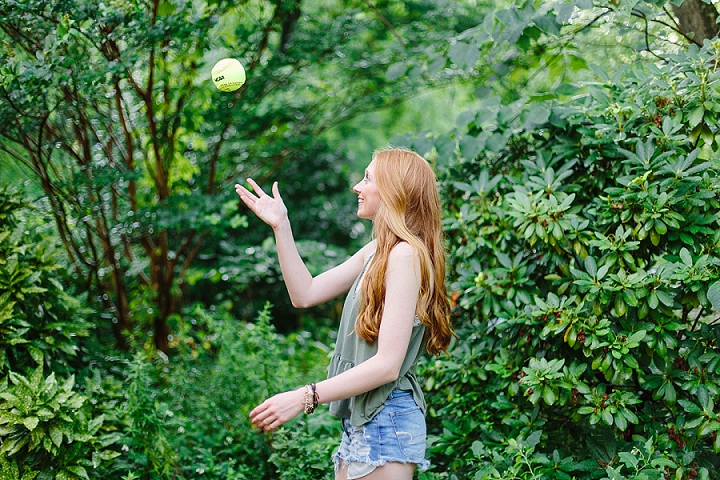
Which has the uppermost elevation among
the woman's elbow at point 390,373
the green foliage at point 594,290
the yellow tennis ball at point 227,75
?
the yellow tennis ball at point 227,75

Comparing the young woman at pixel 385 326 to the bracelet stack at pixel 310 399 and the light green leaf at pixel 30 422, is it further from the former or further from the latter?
the light green leaf at pixel 30 422

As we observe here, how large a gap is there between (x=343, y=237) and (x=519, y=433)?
402 centimetres

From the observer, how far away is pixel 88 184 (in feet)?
11.0

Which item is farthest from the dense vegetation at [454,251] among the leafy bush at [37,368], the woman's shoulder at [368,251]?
the woman's shoulder at [368,251]

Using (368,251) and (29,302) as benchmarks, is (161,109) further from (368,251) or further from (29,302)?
(368,251)

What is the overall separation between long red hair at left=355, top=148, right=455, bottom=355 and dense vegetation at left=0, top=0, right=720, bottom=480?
2.05 feet

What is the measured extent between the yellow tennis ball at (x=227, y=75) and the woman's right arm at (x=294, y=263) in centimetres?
73

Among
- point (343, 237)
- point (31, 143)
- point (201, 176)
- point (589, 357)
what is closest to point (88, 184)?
point (31, 143)

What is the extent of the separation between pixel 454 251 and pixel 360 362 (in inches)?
47.1

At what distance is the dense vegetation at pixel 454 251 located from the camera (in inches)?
94.3

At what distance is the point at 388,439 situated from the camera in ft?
6.34

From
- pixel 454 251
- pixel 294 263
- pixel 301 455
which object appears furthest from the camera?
pixel 454 251

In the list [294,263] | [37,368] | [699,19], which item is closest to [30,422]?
[37,368]

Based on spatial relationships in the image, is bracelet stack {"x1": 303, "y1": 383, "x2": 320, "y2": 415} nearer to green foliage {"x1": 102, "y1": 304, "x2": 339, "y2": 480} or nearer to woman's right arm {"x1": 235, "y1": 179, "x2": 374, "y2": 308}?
woman's right arm {"x1": 235, "y1": 179, "x2": 374, "y2": 308}
